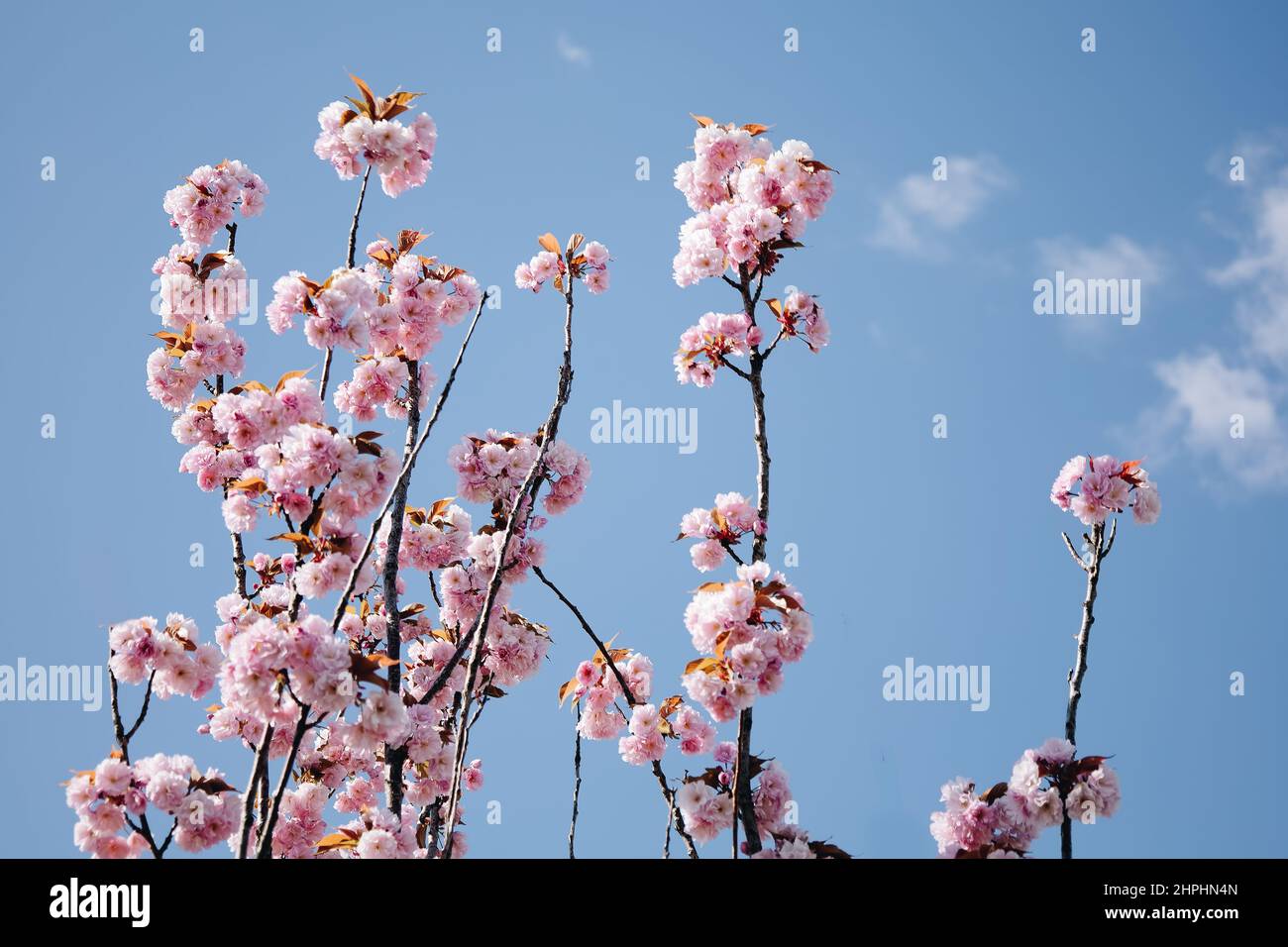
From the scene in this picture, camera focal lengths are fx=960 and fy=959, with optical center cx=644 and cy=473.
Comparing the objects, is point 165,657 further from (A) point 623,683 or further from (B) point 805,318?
(B) point 805,318

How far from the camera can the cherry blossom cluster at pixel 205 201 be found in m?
4.90

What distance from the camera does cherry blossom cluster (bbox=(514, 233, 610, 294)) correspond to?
4.79m

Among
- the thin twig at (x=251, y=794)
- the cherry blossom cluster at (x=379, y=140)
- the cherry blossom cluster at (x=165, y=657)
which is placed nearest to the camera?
the thin twig at (x=251, y=794)

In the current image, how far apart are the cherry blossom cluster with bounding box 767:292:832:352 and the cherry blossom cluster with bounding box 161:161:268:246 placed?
9.39 feet

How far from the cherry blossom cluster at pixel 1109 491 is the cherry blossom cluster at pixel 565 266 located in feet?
8.21

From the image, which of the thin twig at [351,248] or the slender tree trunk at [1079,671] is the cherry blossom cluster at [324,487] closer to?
the thin twig at [351,248]

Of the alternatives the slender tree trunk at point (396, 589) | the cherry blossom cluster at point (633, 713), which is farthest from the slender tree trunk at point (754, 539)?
the slender tree trunk at point (396, 589)

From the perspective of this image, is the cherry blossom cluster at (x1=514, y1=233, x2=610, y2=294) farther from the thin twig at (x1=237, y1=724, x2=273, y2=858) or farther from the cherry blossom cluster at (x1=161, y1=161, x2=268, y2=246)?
the thin twig at (x1=237, y1=724, x2=273, y2=858)

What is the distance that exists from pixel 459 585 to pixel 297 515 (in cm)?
143

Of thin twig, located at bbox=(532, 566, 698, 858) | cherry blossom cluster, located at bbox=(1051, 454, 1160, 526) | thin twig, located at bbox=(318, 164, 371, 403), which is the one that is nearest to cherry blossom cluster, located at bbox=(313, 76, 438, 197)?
thin twig, located at bbox=(318, 164, 371, 403)

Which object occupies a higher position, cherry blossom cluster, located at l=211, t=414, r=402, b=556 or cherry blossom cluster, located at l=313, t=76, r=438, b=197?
cherry blossom cluster, located at l=313, t=76, r=438, b=197

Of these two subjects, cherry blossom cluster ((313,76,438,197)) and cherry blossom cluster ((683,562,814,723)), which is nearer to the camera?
cherry blossom cluster ((683,562,814,723))

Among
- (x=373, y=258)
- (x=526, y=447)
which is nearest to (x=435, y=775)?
(x=526, y=447)
